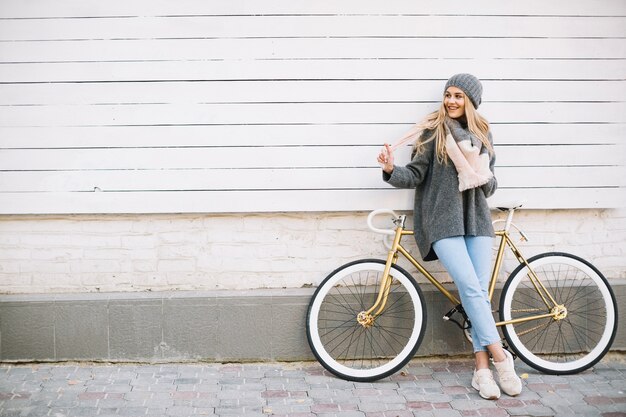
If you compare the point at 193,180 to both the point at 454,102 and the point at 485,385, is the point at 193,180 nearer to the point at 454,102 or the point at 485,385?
the point at 454,102

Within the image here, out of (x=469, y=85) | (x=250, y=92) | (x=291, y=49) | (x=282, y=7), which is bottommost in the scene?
(x=250, y=92)

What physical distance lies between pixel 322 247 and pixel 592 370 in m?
2.17

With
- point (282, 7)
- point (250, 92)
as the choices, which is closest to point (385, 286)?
point (250, 92)

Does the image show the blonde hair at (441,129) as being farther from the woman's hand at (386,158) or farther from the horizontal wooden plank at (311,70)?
the horizontal wooden plank at (311,70)

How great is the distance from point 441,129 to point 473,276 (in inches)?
40.4

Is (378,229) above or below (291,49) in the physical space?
below

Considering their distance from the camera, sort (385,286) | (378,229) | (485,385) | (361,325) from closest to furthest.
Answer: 1. (485,385)
2. (385,286)
3. (378,229)
4. (361,325)

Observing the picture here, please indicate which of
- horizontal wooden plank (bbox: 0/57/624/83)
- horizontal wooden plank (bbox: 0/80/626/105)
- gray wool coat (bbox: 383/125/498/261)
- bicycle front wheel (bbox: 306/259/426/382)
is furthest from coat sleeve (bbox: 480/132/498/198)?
bicycle front wheel (bbox: 306/259/426/382)

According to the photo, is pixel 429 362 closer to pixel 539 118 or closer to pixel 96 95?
pixel 539 118

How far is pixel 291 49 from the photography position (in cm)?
550

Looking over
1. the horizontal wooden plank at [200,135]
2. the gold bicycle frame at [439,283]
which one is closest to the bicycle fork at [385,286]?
the gold bicycle frame at [439,283]

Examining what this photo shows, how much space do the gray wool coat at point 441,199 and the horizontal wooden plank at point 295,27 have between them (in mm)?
869

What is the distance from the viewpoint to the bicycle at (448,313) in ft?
17.7

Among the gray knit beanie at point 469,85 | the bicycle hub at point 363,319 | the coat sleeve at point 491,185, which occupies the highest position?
the gray knit beanie at point 469,85
